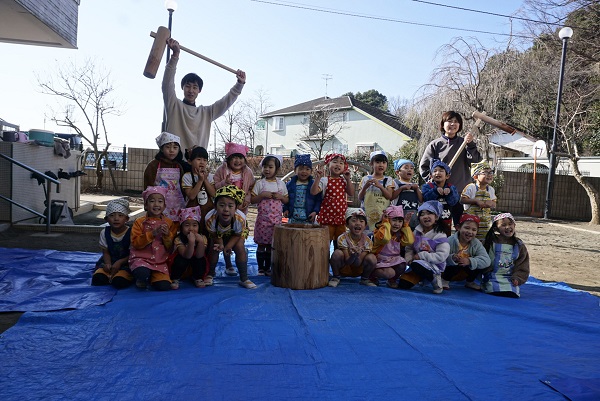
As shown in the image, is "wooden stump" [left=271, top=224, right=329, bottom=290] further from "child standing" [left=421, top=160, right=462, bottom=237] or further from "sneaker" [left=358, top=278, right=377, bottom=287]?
"child standing" [left=421, top=160, right=462, bottom=237]

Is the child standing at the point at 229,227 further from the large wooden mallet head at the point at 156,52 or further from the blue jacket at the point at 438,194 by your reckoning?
the blue jacket at the point at 438,194

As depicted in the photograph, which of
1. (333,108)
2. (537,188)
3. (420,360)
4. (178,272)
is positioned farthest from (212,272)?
(333,108)

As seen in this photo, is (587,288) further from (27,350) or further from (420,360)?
(27,350)

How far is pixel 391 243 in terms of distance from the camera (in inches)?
163

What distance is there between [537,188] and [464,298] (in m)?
12.0

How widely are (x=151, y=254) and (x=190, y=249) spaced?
13.5 inches

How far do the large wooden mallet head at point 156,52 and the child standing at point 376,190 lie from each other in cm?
229

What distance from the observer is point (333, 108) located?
27.6 m

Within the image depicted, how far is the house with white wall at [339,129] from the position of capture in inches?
1033

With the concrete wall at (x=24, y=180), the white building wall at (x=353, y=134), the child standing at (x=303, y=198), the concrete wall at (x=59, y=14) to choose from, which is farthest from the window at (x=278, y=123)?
the child standing at (x=303, y=198)

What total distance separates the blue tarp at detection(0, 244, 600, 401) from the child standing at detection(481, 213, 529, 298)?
0.40 m

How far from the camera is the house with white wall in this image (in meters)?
26.2

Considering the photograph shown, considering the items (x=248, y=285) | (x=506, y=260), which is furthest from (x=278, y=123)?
(x=248, y=285)

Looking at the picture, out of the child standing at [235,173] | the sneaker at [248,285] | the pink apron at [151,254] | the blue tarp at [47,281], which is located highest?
the child standing at [235,173]
